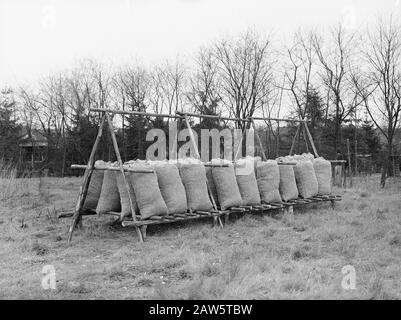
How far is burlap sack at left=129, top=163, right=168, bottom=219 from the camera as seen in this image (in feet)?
20.1

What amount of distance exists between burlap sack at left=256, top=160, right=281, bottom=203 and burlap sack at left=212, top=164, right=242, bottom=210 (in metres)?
0.83

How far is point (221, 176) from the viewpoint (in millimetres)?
7160

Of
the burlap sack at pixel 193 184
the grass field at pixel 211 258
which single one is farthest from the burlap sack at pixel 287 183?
the burlap sack at pixel 193 184

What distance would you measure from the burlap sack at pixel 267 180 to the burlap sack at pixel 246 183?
32 cm

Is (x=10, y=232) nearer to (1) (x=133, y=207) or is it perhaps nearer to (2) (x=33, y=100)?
(1) (x=133, y=207)

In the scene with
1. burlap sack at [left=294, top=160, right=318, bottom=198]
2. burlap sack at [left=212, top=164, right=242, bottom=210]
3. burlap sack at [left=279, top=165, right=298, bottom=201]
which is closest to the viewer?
burlap sack at [left=212, top=164, right=242, bottom=210]

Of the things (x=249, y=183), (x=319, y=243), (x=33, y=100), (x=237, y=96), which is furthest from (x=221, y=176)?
(x=33, y=100)

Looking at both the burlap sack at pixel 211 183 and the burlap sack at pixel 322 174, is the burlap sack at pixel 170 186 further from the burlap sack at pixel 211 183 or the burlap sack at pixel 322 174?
the burlap sack at pixel 322 174

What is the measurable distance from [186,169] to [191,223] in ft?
3.30

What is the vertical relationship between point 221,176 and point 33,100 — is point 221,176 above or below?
below

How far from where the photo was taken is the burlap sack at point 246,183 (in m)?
7.50

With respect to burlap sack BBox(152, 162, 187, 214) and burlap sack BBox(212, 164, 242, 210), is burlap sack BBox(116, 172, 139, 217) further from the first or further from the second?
burlap sack BBox(212, 164, 242, 210)
